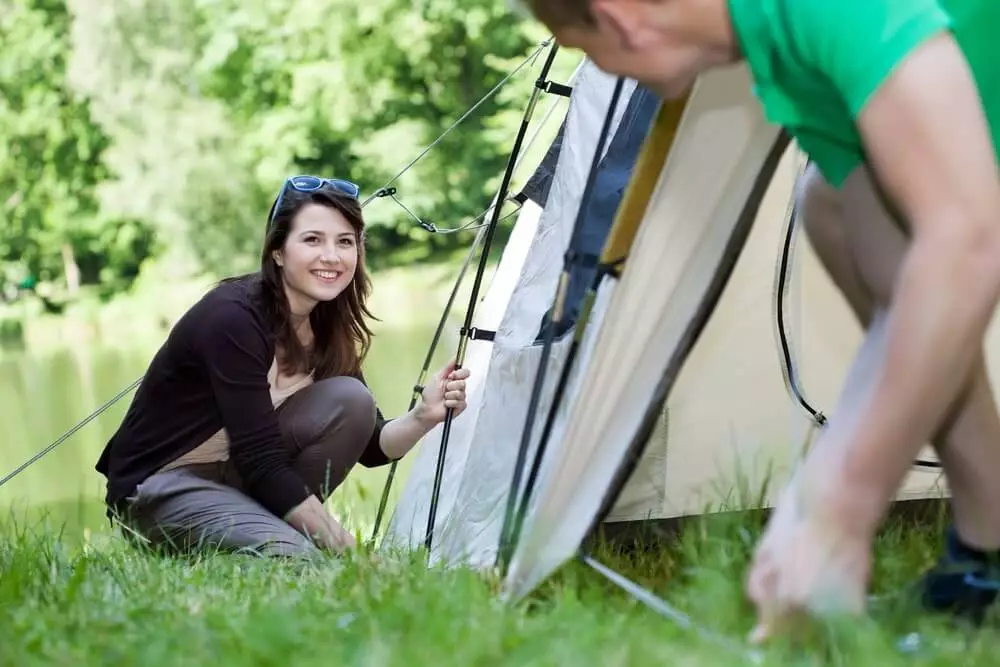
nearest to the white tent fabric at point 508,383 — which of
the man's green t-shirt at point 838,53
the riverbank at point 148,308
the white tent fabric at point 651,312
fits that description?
the white tent fabric at point 651,312

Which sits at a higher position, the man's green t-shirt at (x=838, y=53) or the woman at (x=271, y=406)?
the man's green t-shirt at (x=838, y=53)

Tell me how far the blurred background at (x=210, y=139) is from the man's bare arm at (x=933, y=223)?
12.7 metres

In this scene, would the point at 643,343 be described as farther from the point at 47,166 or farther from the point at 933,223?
the point at 47,166

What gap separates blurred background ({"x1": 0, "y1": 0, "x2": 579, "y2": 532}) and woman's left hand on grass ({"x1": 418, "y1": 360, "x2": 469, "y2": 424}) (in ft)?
35.9

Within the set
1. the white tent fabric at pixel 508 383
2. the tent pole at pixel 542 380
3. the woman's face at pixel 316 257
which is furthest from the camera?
the woman's face at pixel 316 257

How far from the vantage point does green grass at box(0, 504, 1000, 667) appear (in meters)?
1.18

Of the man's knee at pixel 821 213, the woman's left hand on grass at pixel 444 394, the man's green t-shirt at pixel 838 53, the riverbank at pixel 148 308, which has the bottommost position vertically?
the riverbank at pixel 148 308

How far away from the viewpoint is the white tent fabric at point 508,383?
2.25m

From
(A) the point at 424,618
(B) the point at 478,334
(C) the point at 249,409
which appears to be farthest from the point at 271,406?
(A) the point at 424,618

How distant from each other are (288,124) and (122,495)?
49.4 feet

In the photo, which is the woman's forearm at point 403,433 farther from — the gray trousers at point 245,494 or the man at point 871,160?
the man at point 871,160

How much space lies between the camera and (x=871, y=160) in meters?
1.09

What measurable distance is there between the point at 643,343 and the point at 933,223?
2.18 feet

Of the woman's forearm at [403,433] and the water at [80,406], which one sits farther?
the water at [80,406]
